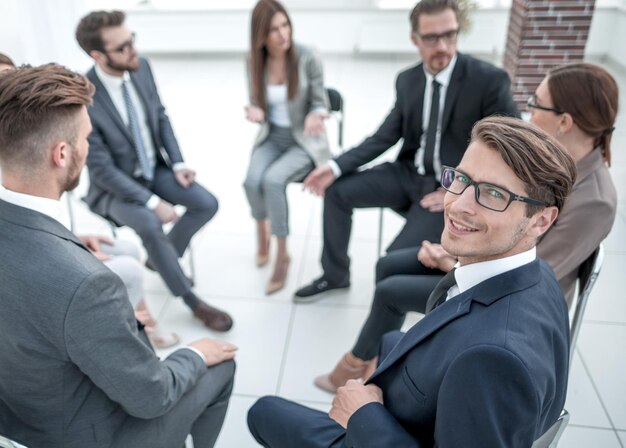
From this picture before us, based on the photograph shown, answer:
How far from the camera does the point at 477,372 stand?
1.00 meters

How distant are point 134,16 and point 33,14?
173 inches

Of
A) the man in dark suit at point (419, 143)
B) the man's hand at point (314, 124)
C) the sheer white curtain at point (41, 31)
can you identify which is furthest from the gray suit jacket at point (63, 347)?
the sheer white curtain at point (41, 31)

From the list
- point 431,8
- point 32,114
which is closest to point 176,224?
point 32,114

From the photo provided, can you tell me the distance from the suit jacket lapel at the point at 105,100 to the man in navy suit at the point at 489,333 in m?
1.71

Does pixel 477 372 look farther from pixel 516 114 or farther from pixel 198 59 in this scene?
pixel 198 59

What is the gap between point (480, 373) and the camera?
998 millimetres

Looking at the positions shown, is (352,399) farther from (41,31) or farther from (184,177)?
(41,31)

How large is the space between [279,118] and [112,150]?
3.01 feet

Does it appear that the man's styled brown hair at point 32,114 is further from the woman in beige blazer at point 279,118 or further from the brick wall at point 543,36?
the brick wall at point 543,36

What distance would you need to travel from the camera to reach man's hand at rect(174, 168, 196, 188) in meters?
2.79

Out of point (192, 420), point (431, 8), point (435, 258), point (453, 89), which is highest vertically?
point (431, 8)

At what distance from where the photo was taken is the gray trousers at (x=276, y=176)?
2.88 meters

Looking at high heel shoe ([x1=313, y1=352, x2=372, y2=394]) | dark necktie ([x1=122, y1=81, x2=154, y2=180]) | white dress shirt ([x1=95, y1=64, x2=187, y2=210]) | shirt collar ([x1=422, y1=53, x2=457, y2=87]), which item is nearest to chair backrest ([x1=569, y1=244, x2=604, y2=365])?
high heel shoe ([x1=313, y1=352, x2=372, y2=394])

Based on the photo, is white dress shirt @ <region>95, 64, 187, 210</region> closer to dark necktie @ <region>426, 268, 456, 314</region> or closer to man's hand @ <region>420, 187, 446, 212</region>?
man's hand @ <region>420, 187, 446, 212</region>
